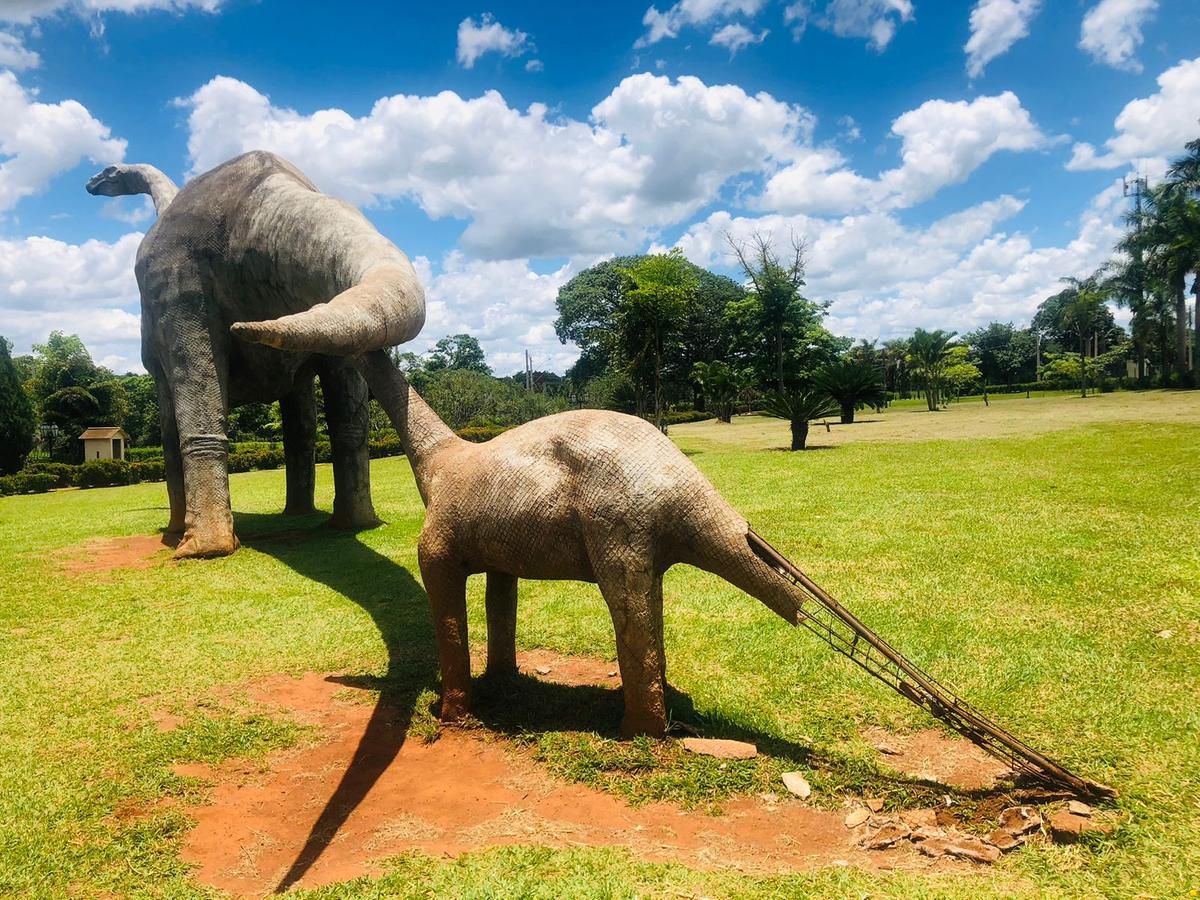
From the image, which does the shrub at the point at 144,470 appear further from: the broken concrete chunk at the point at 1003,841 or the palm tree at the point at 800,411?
the broken concrete chunk at the point at 1003,841

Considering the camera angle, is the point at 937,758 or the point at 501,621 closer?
the point at 937,758

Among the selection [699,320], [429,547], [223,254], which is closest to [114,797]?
[429,547]

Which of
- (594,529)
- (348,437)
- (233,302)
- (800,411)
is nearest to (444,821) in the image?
(594,529)

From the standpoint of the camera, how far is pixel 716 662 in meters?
6.04

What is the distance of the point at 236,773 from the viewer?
4.55m

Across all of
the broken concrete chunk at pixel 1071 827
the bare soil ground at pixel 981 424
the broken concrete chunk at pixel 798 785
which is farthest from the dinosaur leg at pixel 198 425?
the bare soil ground at pixel 981 424

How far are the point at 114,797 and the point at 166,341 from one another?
26.6 feet

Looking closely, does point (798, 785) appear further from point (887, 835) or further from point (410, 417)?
point (410, 417)

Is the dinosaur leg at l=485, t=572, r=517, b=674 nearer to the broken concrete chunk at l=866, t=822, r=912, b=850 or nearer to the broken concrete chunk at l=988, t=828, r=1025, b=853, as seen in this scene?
the broken concrete chunk at l=866, t=822, r=912, b=850

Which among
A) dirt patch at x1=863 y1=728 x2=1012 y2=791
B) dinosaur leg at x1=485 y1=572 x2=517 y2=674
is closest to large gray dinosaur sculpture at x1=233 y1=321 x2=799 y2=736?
dinosaur leg at x1=485 y1=572 x2=517 y2=674

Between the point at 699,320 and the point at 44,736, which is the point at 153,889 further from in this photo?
the point at 699,320

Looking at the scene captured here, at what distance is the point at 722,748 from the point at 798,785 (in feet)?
1.80

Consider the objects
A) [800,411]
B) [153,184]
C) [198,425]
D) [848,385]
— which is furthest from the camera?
[848,385]

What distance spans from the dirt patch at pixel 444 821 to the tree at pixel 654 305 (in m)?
18.6
